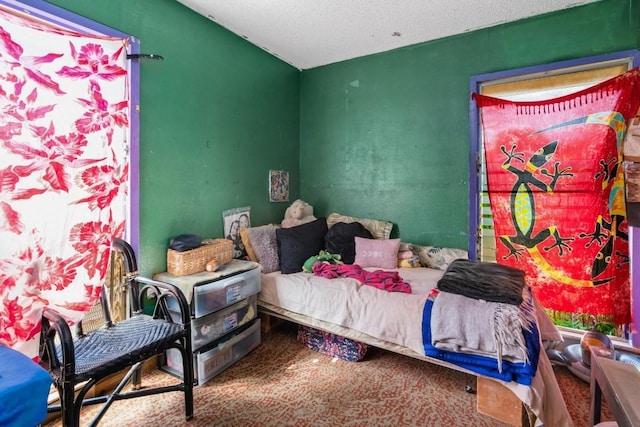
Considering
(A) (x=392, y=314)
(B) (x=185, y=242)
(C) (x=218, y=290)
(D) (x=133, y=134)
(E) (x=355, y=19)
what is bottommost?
(A) (x=392, y=314)

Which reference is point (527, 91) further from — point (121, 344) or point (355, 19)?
point (121, 344)

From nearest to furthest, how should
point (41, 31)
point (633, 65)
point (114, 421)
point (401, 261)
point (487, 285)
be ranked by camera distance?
point (41, 31) → point (114, 421) → point (487, 285) → point (633, 65) → point (401, 261)

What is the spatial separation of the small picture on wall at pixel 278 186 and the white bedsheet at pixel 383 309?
3.11 feet

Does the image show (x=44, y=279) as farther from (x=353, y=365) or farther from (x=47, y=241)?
(x=353, y=365)

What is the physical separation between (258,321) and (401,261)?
1360mm

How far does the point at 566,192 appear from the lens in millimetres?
2344

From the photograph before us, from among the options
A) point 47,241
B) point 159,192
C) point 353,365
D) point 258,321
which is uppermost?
point 159,192

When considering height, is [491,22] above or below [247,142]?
above

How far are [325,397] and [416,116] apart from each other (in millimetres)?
2526

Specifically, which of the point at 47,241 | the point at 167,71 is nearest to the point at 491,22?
the point at 167,71

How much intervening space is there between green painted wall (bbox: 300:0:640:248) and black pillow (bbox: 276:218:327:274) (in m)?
0.62

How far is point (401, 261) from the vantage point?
2898mm

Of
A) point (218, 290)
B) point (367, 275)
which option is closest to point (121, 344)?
point (218, 290)

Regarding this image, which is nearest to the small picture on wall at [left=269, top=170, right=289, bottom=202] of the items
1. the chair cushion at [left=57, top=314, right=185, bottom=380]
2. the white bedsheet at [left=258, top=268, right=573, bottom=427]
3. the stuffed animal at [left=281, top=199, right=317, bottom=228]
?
the stuffed animal at [left=281, top=199, right=317, bottom=228]
